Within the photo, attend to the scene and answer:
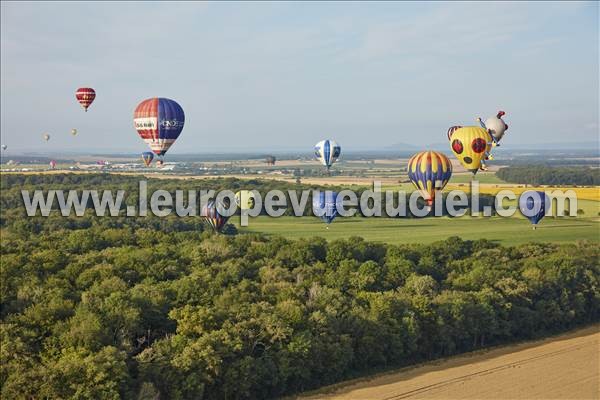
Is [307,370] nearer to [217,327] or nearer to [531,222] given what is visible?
[217,327]

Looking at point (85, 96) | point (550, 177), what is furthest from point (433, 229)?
point (550, 177)

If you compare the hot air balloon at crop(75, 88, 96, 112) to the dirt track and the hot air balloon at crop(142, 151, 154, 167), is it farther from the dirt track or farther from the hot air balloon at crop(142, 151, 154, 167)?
the dirt track

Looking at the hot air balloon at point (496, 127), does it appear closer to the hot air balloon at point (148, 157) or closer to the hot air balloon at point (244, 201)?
the hot air balloon at point (244, 201)

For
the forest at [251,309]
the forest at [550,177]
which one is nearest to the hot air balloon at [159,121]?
the forest at [251,309]

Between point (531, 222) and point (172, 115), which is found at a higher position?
point (172, 115)

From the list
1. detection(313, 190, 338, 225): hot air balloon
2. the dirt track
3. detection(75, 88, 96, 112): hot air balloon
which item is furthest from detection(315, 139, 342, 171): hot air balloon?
the dirt track

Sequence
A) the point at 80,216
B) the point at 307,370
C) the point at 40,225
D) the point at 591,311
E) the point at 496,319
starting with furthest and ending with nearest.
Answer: the point at 80,216 < the point at 40,225 < the point at 591,311 < the point at 496,319 < the point at 307,370

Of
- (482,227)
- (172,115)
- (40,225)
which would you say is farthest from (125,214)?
(482,227)
